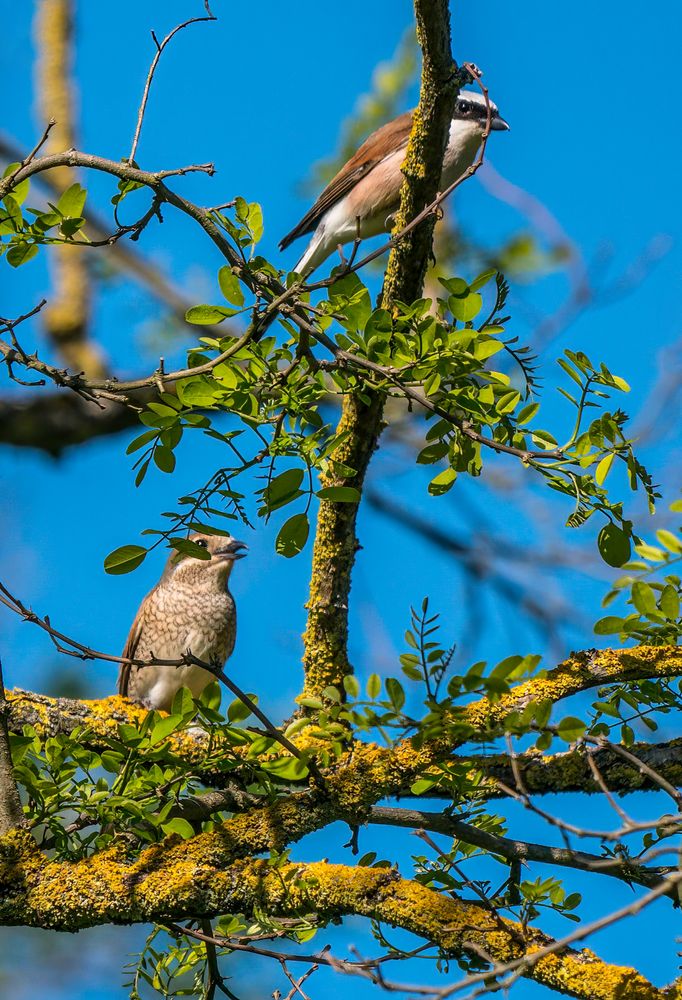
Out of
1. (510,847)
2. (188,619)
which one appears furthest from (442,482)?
(188,619)

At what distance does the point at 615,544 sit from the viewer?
2490 mm

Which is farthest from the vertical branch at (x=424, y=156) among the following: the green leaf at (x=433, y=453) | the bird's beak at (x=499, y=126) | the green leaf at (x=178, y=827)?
the bird's beak at (x=499, y=126)

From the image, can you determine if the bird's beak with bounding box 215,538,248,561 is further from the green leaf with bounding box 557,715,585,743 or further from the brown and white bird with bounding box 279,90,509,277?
the green leaf with bounding box 557,715,585,743

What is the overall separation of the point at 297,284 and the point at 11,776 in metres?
1.36

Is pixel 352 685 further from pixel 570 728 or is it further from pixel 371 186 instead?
pixel 371 186

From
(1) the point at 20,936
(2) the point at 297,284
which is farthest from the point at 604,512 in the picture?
(1) the point at 20,936

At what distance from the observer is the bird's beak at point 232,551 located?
5.71 meters

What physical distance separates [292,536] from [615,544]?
0.73 m

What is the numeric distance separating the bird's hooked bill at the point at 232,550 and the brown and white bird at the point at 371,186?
4.70 ft

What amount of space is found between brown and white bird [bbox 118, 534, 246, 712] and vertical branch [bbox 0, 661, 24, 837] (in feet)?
8.27

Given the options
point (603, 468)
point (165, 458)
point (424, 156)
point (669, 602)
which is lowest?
point (669, 602)

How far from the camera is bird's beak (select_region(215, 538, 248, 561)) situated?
5.71 metres

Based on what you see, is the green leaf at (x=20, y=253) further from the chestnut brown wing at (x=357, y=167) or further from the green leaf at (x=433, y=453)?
the chestnut brown wing at (x=357, y=167)

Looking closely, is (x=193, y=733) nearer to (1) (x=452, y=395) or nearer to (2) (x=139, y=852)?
(2) (x=139, y=852)
